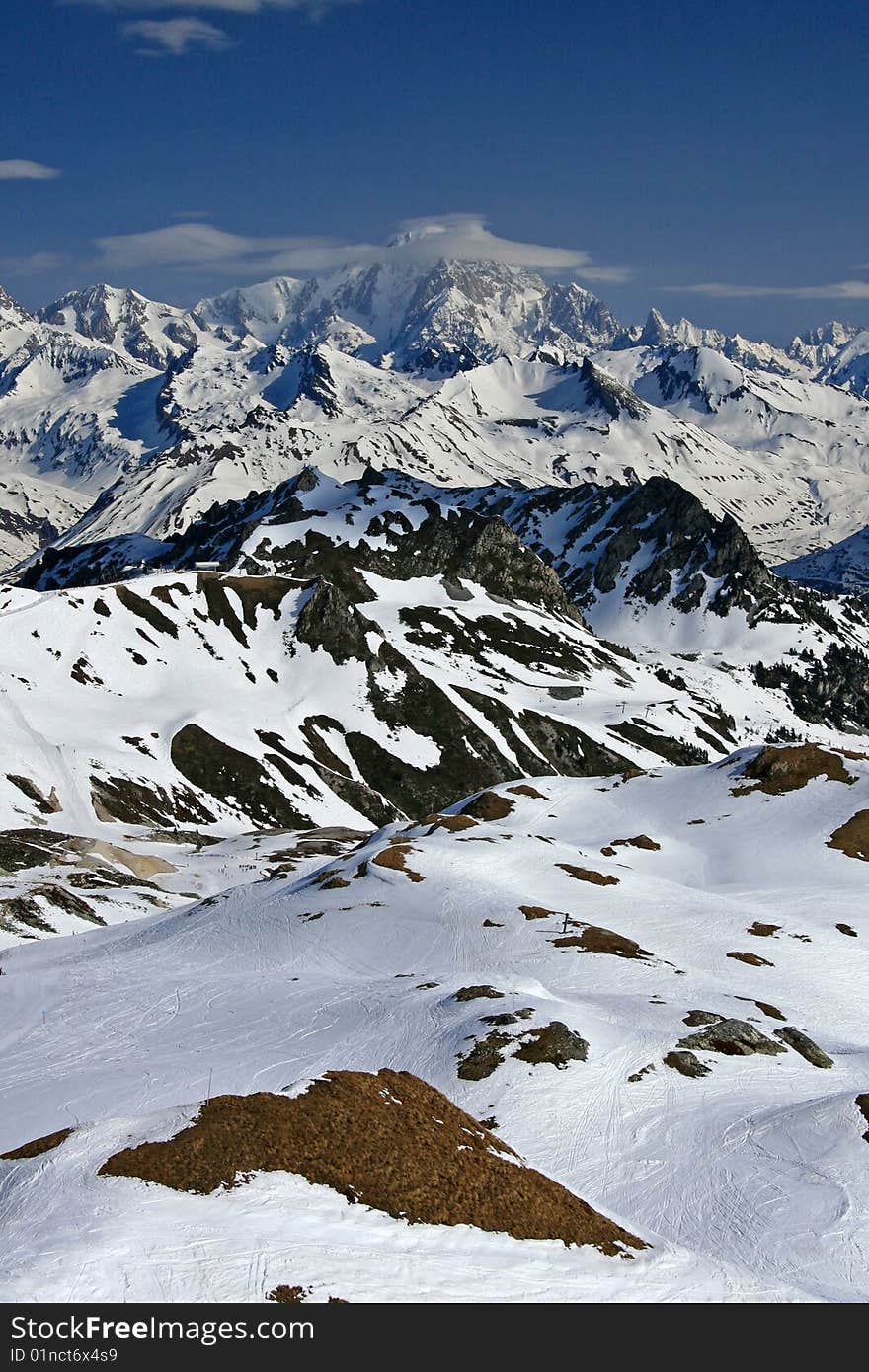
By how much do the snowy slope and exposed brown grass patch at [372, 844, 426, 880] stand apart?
0.42 metres

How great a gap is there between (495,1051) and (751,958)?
25.0 m

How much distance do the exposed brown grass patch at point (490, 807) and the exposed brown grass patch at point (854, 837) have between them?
27787 millimetres

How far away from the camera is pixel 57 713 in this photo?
153m

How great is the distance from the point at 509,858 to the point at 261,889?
1739 centimetres

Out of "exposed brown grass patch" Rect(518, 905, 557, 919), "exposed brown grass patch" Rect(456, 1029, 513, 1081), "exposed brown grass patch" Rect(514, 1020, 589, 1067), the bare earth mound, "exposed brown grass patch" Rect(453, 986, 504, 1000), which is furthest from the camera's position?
"exposed brown grass patch" Rect(518, 905, 557, 919)

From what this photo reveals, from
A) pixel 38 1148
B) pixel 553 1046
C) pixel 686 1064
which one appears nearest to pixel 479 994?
pixel 553 1046

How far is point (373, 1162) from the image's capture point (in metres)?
21.1

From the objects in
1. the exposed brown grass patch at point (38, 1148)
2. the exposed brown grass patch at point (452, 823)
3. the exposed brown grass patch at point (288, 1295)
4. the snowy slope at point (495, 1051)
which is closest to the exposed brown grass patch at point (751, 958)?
the snowy slope at point (495, 1051)

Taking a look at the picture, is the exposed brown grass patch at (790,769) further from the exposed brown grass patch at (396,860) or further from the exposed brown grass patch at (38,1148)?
the exposed brown grass patch at (38,1148)

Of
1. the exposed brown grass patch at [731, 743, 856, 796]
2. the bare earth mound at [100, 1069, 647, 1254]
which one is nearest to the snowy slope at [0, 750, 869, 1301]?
the bare earth mound at [100, 1069, 647, 1254]

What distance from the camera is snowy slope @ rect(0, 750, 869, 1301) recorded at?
1825cm

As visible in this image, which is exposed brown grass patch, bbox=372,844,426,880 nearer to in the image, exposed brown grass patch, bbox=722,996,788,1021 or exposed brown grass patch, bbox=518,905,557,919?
exposed brown grass patch, bbox=518,905,557,919
